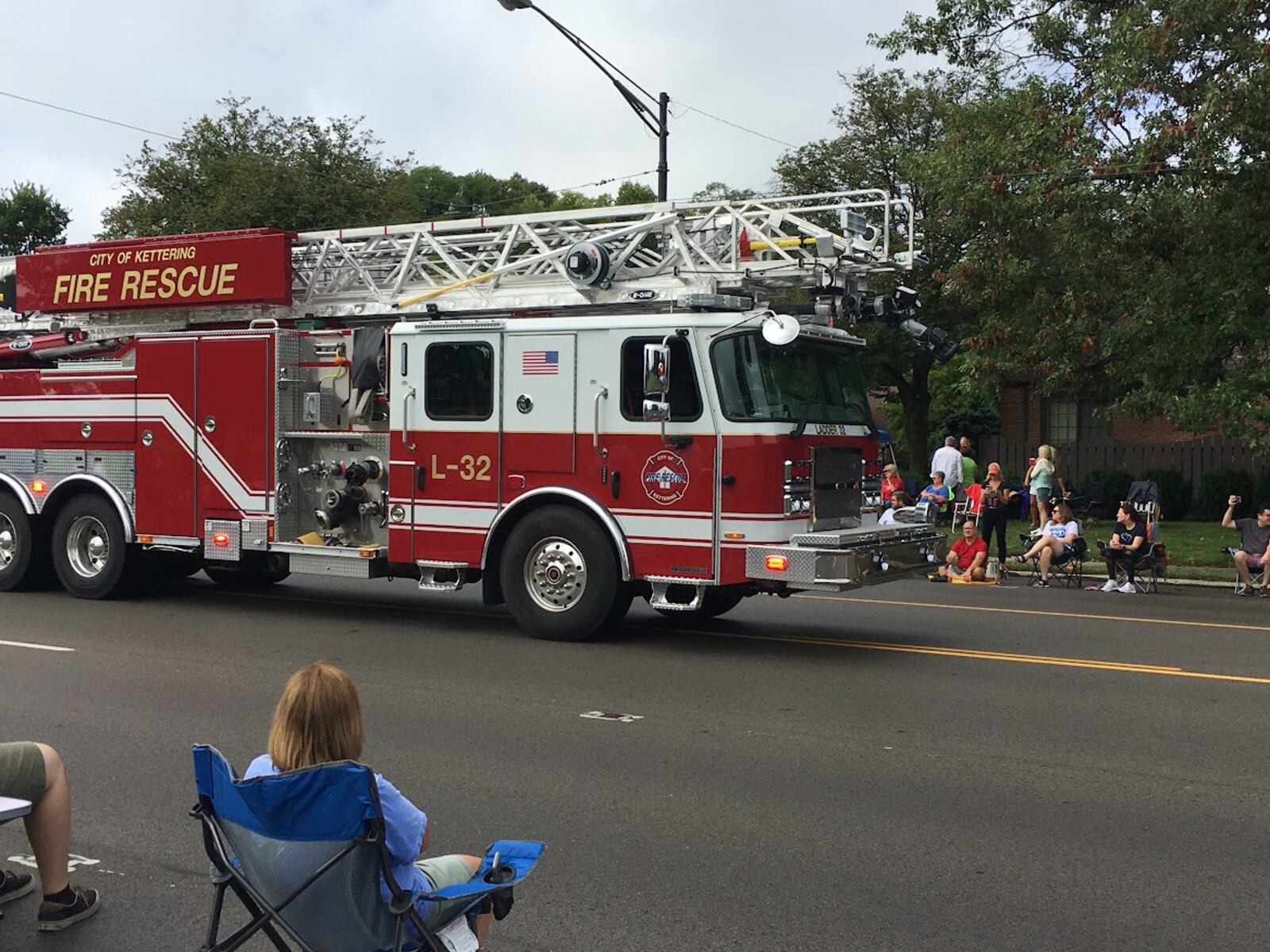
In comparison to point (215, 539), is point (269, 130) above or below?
above

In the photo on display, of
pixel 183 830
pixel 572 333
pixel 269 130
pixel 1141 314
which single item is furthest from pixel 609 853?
pixel 269 130

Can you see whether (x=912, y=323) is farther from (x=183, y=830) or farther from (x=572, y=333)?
(x=183, y=830)

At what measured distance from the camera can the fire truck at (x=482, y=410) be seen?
10312 mm

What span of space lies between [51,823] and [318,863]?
156cm

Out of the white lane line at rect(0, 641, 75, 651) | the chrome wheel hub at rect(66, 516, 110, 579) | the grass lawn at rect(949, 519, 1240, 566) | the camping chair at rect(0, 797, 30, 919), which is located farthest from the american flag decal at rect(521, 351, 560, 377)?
the grass lawn at rect(949, 519, 1240, 566)

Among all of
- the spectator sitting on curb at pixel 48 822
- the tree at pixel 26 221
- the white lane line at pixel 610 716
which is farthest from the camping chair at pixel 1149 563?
the tree at pixel 26 221

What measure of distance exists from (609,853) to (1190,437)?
27.5 m

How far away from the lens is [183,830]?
591cm

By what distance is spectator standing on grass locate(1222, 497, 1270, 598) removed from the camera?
1545 centimetres

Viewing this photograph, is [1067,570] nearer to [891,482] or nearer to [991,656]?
[891,482]

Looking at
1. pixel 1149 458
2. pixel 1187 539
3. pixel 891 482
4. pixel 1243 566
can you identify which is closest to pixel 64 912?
pixel 1243 566

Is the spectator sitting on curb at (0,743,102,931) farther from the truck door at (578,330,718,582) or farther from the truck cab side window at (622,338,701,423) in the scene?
the truck cab side window at (622,338,701,423)

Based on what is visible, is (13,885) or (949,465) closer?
(13,885)

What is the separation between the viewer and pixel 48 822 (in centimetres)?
462
